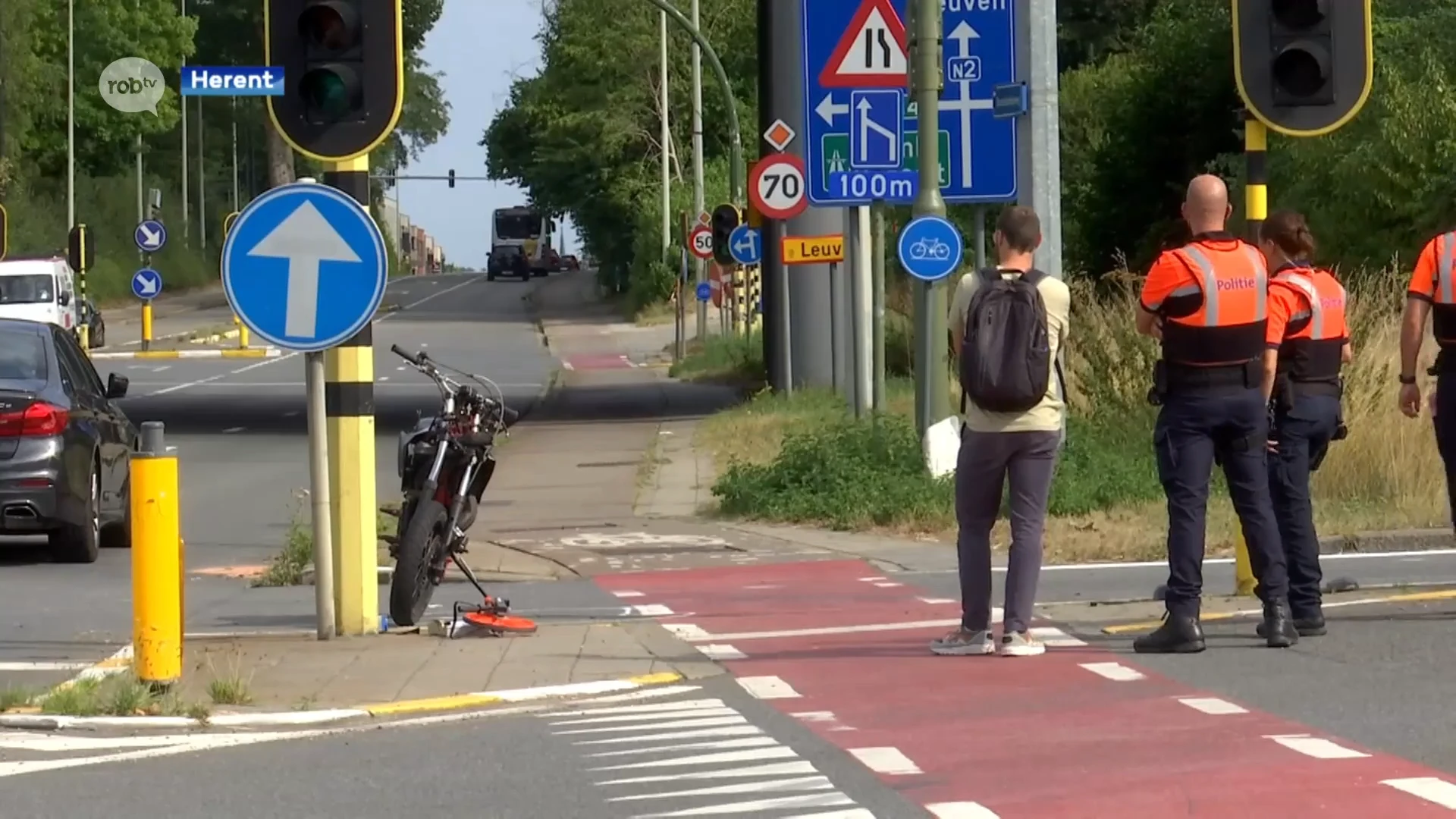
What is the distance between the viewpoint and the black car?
15461 millimetres

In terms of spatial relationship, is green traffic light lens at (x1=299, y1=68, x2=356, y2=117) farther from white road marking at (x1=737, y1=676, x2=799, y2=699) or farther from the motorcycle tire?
white road marking at (x1=737, y1=676, x2=799, y2=699)

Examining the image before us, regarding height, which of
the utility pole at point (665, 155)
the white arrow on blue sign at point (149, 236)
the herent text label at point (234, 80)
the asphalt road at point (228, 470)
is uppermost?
the utility pole at point (665, 155)

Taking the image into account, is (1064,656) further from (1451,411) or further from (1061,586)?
(1061,586)

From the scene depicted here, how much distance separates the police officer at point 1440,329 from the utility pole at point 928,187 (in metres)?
6.48

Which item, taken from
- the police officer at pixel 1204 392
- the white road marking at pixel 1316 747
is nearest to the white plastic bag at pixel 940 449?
the police officer at pixel 1204 392

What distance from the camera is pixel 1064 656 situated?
33.2 ft

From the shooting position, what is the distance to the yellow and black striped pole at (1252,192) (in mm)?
11664

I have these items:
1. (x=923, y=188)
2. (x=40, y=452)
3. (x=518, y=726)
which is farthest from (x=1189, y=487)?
(x=40, y=452)

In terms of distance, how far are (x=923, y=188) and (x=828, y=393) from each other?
1169 centimetres

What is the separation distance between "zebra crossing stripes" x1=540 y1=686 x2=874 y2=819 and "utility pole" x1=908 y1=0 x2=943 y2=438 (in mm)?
8055

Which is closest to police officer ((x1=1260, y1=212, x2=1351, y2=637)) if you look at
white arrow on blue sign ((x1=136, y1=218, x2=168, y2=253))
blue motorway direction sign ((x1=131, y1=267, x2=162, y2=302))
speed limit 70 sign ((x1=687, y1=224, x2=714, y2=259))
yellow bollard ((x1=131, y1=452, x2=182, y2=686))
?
yellow bollard ((x1=131, y1=452, x2=182, y2=686))

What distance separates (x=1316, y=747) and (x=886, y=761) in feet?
4.53

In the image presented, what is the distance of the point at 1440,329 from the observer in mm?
10508

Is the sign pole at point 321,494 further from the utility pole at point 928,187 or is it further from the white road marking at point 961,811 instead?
the utility pole at point 928,187
